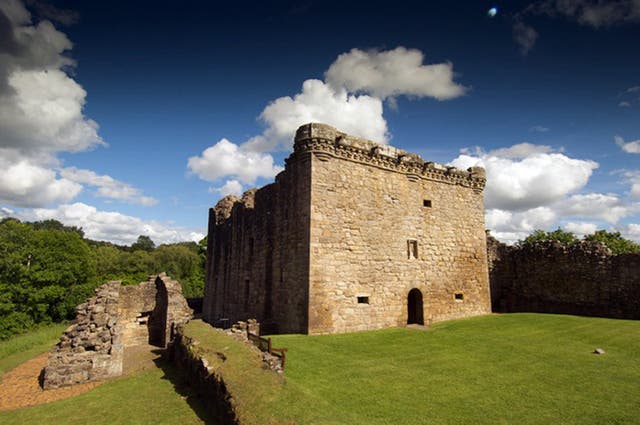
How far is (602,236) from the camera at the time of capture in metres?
41.0

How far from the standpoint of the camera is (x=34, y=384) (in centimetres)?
1066

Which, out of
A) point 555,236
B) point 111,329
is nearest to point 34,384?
point 111,329

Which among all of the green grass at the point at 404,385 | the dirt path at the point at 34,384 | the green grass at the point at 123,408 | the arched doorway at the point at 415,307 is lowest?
the dirt path at the point at 34,384

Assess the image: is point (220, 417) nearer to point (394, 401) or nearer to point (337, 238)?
point (394, 401)

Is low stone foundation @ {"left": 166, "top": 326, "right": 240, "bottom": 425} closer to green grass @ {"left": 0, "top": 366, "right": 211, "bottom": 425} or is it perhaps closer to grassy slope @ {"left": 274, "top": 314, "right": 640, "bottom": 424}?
green grass @ {"left": 0, "top": 366, "right": 211, "bottom": 425}

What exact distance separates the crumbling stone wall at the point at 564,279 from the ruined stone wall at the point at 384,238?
329 centimetres

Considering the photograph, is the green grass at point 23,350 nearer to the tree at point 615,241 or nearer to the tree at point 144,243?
the tree at point 615,241

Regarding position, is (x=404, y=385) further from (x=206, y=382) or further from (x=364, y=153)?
(x=364, y=153)

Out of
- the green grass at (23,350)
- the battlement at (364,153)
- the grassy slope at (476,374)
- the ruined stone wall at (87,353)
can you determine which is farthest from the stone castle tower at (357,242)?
the green grass at (23,350)

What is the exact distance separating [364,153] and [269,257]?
6.75 meters

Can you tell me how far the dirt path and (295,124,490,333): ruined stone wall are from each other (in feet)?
21.3

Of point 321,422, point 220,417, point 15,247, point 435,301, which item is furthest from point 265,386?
point 15,247

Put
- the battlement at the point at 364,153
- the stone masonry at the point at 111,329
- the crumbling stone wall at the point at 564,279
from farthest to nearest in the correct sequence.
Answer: the crumbling stone wall at the point at 564,279
the battlement at the point at 364,153
the stone masonry at the point at 111,329

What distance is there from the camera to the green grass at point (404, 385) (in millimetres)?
6516
